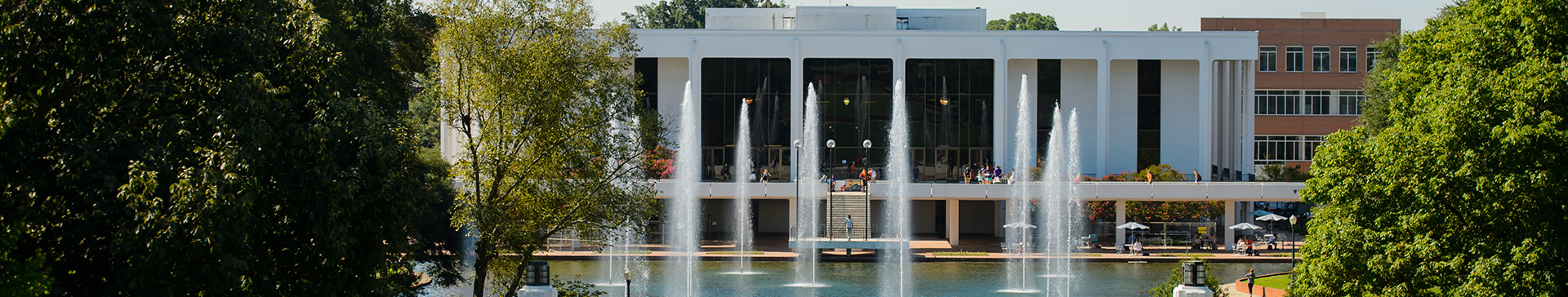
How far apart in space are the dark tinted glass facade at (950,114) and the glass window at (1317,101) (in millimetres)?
18656

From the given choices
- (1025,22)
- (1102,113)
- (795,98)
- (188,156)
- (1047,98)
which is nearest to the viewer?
(188,156)

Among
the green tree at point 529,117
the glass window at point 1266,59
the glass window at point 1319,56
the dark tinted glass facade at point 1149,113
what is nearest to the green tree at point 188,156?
the green tree at point 529,117

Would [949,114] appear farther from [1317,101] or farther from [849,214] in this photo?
[1317,101]

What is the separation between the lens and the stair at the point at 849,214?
137 ft

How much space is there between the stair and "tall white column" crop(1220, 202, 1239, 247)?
11859 mm

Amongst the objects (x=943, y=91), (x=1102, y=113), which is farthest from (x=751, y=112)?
(x=1102, y=113)

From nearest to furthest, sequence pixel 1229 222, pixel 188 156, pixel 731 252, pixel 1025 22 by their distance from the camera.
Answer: pixel 188 156, pixel 731 252, pixel 1229 222, pixel 1025 22

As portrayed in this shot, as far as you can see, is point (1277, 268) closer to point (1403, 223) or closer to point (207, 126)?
point (1403, 223)

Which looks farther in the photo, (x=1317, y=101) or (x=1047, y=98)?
(x=1317, y=101)

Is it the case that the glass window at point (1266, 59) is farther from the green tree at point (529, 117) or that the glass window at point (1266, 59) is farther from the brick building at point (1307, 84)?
the green tree at point (529, 117)

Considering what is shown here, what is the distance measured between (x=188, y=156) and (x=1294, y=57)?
186ft

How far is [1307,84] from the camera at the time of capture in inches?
2361

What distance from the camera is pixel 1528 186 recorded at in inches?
616

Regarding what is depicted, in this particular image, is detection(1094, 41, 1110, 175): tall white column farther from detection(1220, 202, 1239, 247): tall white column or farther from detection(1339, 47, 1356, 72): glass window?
detection(1339, 47, 1356, 72): glass window
